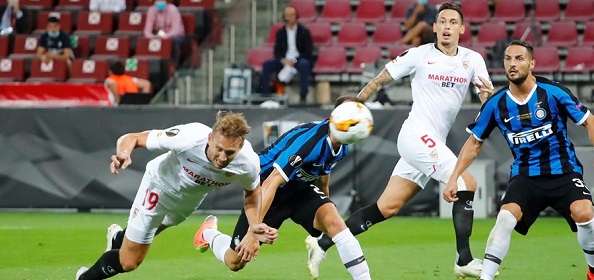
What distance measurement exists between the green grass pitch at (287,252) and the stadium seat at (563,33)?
498 centimetres

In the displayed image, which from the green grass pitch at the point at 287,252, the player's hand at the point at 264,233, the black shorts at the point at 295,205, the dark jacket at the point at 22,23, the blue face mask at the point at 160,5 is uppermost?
the player's hand at the point at 264,233

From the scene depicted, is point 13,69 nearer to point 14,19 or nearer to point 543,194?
point 14,19

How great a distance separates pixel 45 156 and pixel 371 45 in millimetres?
6359

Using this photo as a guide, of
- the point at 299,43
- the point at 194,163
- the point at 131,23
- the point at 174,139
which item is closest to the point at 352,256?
the point at 194,163

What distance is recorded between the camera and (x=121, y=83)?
18.4 metres

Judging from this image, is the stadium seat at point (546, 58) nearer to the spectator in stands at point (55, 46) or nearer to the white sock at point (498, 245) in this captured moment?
the spectator in stands at point (55, 46)

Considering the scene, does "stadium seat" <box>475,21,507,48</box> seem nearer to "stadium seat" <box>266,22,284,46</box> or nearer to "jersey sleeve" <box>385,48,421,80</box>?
"stadium seat" <box>266,22,284,46</box>

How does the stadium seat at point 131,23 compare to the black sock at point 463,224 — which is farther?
the stadium seat at point 131,23

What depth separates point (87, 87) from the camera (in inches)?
722

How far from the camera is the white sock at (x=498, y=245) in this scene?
25.4ft

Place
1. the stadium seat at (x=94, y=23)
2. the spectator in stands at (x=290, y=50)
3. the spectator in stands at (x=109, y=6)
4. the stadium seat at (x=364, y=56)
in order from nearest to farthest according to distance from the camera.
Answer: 1. the spectator in stands at (x=290, y=50)
2. the stadium seat at (x=364, y=56)
3. the stadium seat at (x=94, y=23)
4. the spectator in stands at (x=109, y=6)

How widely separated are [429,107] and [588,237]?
212 centimetres

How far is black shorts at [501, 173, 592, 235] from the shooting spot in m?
7.94

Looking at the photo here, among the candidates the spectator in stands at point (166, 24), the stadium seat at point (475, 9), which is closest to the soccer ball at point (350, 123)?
the spectator in stands at point (166, 24)
